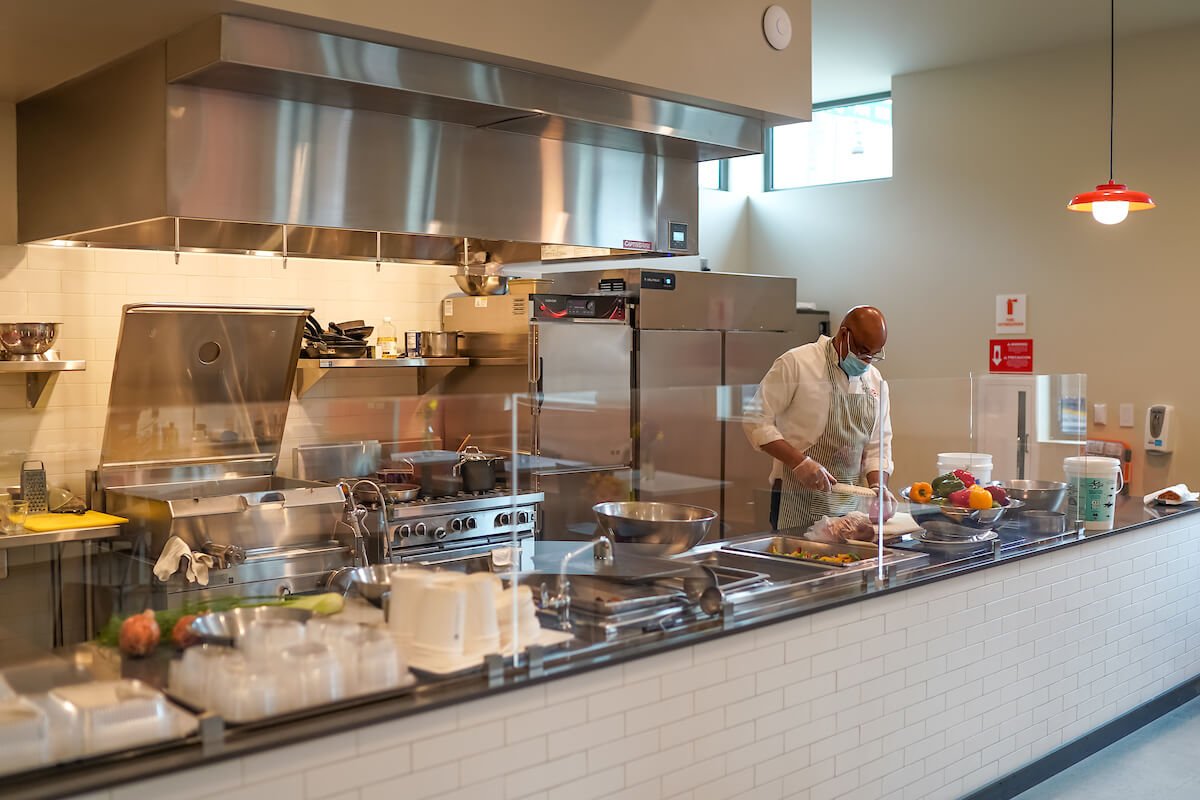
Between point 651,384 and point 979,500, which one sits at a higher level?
point 651,384

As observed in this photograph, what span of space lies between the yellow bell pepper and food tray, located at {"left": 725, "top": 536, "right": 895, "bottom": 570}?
0.44 meters

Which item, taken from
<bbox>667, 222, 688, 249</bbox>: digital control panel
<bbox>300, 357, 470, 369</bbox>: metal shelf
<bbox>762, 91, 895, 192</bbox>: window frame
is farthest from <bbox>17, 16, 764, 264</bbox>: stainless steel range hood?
<bbox>762, 91, 895, 192</bbox>: window frame

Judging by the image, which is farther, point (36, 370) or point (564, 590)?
point (36, 370)

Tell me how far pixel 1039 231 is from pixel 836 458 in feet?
12.0

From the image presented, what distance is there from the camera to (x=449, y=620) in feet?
7.48

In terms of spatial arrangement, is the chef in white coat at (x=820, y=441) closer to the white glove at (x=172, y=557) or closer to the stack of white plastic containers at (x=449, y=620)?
the stack of white plastic containers at (x=449, y=620)

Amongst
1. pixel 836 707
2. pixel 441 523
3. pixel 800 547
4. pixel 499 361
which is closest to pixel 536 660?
pixel 836 707

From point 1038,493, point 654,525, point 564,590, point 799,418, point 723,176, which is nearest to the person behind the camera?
point 564,590

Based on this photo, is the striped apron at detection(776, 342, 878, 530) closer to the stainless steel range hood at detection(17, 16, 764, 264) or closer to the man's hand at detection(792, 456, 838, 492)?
the man's hand at detection(792, 456, 838, 492)

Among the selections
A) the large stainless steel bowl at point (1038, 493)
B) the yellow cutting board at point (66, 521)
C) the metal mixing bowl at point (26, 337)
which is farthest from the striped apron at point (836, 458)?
the metal mixing bowl at point (26, 337)

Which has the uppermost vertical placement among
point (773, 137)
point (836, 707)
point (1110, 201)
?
point (773, 137)

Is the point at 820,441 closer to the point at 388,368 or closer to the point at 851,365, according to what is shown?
the point at 851,365

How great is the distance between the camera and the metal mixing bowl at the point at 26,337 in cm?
432

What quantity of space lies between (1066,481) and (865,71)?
3.78 meters
